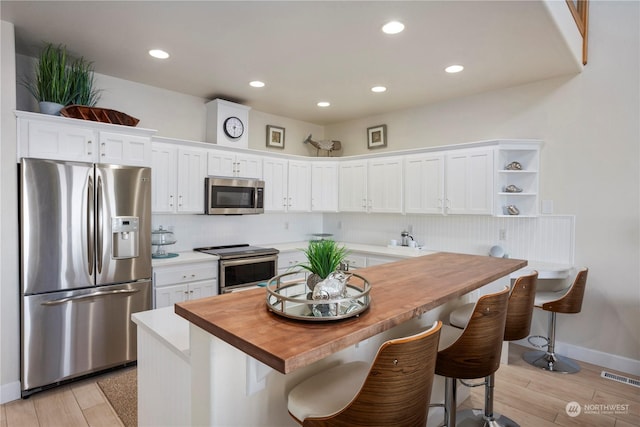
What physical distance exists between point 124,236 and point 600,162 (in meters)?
4.49

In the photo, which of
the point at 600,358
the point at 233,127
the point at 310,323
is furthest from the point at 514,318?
the point at 233,127

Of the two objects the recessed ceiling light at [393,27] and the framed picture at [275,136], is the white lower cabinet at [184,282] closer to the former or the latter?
the framed picture at [275,136]

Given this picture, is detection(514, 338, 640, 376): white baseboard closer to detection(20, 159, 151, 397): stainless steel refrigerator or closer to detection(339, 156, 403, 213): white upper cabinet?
detection(339, 156, 403, 213): white upper cabinet

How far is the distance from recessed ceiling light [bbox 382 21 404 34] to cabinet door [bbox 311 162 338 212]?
2.68 m

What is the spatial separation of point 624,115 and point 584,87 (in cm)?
44

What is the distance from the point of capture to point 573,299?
3113 mm

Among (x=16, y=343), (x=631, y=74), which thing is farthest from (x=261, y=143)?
(x=631, y=74)

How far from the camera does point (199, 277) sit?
3.64 m

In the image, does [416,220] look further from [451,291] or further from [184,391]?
[184,391]

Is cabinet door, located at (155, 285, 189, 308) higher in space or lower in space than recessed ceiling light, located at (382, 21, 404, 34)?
lower

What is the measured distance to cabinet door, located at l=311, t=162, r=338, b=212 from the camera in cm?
509

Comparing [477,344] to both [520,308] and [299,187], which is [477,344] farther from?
[299,187]

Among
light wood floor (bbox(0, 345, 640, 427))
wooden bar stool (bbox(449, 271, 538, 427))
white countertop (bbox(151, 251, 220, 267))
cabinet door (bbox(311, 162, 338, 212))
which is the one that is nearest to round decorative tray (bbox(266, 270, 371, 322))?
wooden bar stool (bbox(449, 271, 538, 427))

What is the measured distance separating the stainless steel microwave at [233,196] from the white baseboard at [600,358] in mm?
3719
